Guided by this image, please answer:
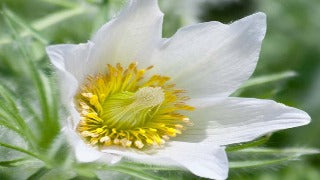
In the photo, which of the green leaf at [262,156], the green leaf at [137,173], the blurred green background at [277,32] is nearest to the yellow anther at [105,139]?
the green leaf at [137,173]

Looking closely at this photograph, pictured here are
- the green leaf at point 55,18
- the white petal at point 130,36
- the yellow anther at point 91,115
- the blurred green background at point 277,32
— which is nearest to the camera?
the white petal at point 130,36

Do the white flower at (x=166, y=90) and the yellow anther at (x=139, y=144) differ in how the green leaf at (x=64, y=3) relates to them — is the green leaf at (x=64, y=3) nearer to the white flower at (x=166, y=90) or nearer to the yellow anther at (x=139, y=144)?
the white flower at (x=166, y=90)

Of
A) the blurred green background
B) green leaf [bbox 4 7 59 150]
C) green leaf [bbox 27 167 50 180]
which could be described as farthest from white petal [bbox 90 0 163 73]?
the blurred green background

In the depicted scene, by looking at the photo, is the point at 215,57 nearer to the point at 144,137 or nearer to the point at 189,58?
the point at 189,58

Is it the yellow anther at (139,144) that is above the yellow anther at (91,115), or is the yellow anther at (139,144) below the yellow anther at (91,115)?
below

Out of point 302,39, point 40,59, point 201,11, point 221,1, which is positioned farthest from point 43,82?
point 302,39

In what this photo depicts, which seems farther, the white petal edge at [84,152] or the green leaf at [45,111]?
the green leaf at [45,111]

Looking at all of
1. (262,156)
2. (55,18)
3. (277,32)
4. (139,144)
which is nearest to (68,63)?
(139,144)
